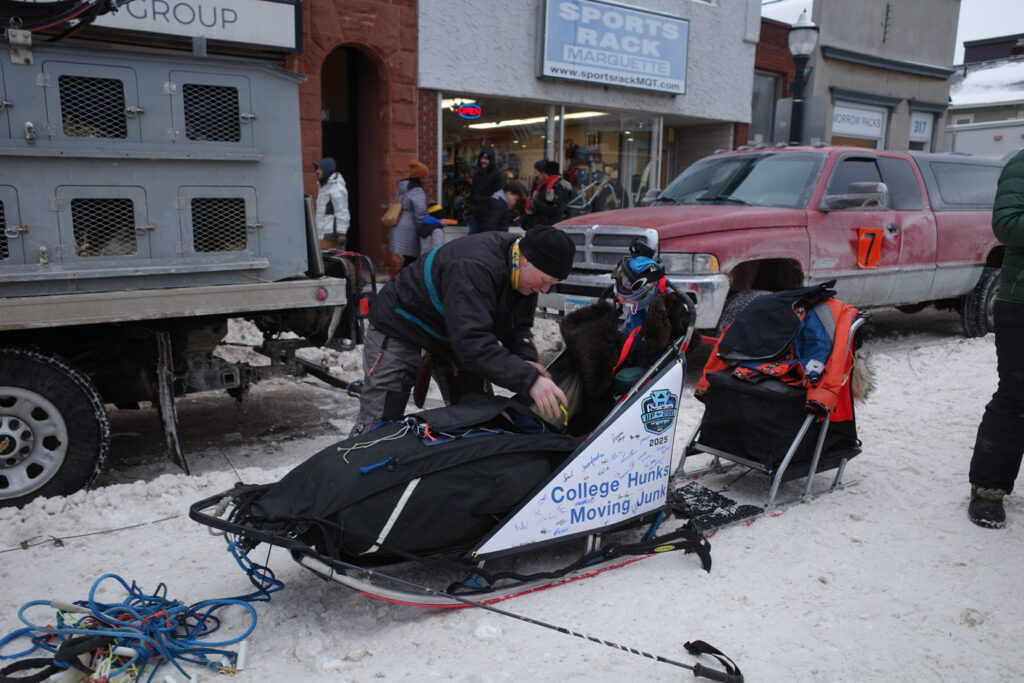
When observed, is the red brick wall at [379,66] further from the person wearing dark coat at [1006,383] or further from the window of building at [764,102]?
the window of building at [764,102]

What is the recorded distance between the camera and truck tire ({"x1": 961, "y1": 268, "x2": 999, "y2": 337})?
9.21m

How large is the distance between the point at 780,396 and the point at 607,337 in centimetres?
110

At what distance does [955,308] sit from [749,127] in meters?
8.65

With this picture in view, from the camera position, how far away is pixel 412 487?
2.88 metres

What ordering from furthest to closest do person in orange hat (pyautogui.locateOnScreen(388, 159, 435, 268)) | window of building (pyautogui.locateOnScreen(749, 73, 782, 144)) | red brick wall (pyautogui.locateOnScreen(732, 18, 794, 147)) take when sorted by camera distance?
window of building (pyautogui.locateOnScreen(749, 73, 782, 144)), red brick wall (pyautogui.locateOnScreen(732, 18, 794, 147)), person in orange hat (pyautogui.locateOnScreen(388, 159, 435, 268))

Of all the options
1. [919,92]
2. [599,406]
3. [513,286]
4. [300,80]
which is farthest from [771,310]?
[919,92]

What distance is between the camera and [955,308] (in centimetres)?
995

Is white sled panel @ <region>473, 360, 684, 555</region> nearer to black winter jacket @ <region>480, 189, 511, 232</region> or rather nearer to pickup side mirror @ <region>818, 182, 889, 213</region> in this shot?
pickup side mirror @ <region>818, 182, 889, 213</region>

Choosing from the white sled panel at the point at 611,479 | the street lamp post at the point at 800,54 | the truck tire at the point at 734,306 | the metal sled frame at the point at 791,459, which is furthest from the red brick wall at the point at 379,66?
the white sled panel at the point at 611,479

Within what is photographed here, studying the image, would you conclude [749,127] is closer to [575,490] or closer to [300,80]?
[300,80]

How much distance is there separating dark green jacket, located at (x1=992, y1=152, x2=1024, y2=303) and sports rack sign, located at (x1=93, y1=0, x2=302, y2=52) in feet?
24.2

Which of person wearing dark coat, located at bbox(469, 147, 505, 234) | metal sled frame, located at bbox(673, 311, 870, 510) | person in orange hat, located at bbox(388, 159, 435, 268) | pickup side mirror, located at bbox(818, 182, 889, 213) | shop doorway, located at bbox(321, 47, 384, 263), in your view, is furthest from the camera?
shop doorway, located at bbox(321, 47, 384, 263)

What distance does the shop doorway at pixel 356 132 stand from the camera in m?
11.8

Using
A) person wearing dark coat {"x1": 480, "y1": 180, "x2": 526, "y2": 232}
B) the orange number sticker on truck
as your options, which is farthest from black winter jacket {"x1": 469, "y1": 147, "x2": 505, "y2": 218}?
the orange number sticker on truck
